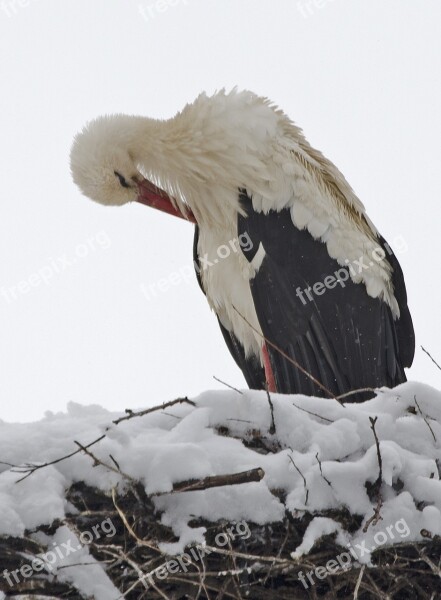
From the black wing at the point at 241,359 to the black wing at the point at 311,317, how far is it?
64cm

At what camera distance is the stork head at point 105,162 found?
4883 mm

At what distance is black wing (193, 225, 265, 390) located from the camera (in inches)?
212

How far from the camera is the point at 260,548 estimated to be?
2.73m

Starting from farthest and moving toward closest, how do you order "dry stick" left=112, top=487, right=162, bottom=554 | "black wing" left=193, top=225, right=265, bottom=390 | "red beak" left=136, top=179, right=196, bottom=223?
"black wing" left=193, top=225, right=265, bottom=390 < "red beak" left=136, top=179, right=196, bottom=223 < "dry stick" left=112, top=487, right=162, bottom=554

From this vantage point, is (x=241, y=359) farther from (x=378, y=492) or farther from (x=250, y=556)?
(x=250, y=556)

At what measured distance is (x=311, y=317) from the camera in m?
4.72

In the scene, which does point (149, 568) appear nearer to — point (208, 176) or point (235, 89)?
point (208, 176)

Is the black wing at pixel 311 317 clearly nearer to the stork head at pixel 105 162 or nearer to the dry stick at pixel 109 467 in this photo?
the stork head at pixel 105 162

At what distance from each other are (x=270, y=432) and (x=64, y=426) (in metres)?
0.67

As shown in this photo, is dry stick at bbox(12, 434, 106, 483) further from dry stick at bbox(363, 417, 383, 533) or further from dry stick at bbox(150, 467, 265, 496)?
dry stick at bbox(363, 417, 383, 533)

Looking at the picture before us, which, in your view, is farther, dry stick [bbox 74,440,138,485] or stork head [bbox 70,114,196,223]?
stork head [bbox 70,114,196,223]

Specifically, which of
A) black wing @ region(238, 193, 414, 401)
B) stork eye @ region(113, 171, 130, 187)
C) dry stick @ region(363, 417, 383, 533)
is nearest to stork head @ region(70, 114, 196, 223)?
stork eye @ region(113, 171, 130, 187)

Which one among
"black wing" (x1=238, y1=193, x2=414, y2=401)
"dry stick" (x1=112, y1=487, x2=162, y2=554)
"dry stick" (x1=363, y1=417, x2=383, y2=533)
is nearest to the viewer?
"dry stick" (x1=112, y1=487, x2=162, y2=554)

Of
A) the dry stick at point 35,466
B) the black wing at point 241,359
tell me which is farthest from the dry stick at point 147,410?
the black wing at point 241,359
